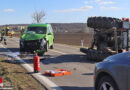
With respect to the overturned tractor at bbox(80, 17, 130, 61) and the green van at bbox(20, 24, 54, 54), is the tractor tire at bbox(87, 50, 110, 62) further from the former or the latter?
the green van at bbox(20, 24, 54, 54)

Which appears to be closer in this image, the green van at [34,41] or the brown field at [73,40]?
the green van at [34,41]

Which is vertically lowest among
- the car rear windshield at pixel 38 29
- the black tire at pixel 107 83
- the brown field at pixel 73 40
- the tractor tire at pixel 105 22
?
the brown field at pixel 73 40

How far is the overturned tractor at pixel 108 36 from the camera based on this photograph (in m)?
12.4

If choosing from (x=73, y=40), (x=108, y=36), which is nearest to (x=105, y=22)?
(x=108, y=36)

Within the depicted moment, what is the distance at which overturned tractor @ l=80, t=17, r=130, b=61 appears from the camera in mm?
12430

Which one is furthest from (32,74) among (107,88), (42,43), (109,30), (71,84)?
(42,43)

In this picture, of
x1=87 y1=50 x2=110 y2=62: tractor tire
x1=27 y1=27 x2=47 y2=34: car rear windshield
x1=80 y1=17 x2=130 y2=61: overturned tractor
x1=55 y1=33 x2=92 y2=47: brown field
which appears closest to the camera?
x1=87 y1=50 x2=110 y2=62: tractor tire

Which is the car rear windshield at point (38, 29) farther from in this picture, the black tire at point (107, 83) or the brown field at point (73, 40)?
the black tire at point (107, 83)

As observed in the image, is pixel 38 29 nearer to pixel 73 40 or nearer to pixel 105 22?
pixel 105 22

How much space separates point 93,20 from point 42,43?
→ 395cm

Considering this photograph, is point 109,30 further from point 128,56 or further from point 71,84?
point 128,56

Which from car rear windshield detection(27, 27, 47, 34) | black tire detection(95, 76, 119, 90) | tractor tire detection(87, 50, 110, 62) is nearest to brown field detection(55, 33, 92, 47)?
car rear windshield detection(27, 27, 47, 34)

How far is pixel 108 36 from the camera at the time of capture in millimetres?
13391

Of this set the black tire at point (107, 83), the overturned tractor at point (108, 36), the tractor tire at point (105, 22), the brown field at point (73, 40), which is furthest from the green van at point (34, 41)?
the brown field at point (73, 40)
